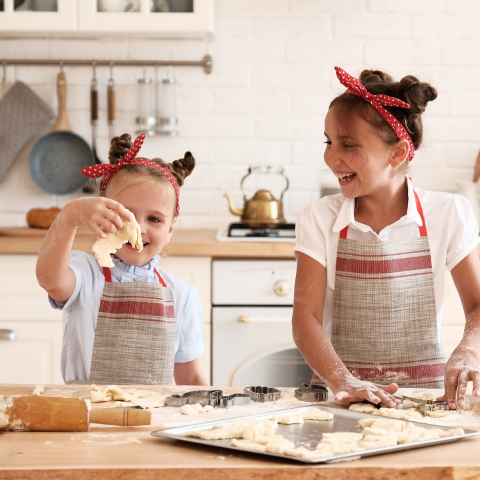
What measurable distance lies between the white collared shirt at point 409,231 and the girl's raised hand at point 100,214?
46 centimetres

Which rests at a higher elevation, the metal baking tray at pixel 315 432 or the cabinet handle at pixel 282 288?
the cabinet handle at pixel 282 288

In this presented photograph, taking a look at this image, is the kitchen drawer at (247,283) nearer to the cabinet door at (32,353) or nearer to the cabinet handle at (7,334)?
the cabinet door at (32,353)

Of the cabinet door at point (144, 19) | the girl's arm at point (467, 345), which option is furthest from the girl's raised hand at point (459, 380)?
the cabinet door at point (144, 19)

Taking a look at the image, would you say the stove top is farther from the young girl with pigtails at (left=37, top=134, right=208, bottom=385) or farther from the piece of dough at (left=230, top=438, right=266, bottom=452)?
the piece of dough at (left=230, top=438, right=266, bottom=452)

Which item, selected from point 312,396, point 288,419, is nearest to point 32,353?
point 312,396

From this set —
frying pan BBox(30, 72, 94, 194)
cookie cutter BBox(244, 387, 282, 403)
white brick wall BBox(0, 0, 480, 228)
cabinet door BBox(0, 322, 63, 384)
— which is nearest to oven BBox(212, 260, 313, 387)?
cabinet door BBox(0, 322, 63, 384)

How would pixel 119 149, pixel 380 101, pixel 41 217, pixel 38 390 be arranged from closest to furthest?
pixel 38 390 → pixel 380 101 → pixel 119 149 → pixel 41 217

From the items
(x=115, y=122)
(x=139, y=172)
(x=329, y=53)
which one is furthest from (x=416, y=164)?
(x=139, y=172)

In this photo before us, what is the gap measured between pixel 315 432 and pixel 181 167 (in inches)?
32.2

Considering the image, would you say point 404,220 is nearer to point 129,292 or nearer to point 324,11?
point 129,292

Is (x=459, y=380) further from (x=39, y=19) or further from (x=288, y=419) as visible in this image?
(x=39, y=19)

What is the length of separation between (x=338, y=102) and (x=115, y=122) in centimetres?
147

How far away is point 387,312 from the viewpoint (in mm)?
1357

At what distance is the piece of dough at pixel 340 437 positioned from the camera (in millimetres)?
758
